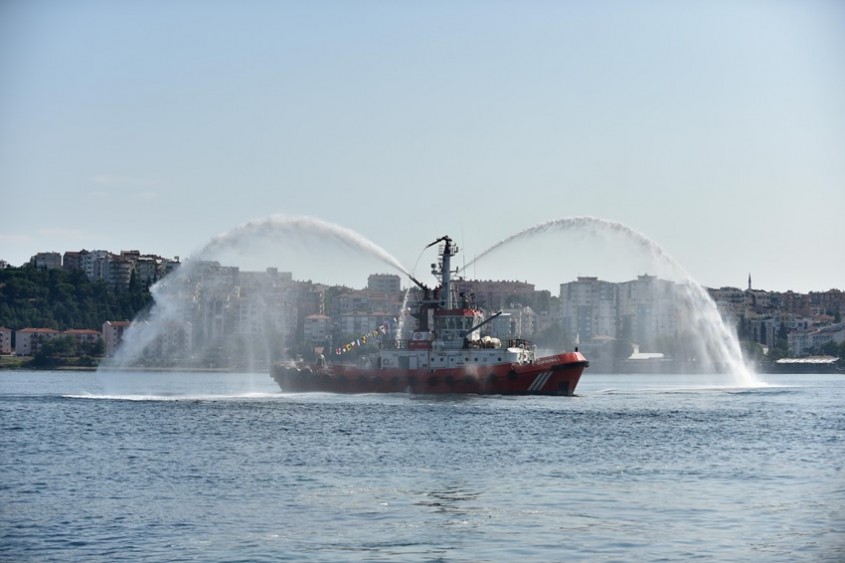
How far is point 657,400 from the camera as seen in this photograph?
301 feet

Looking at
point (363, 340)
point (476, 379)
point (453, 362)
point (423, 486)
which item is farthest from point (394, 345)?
point (423, 486)

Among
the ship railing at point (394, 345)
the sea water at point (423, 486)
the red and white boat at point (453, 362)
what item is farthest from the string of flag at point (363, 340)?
the sea water at point (423, 486)

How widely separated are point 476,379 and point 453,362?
2495mm

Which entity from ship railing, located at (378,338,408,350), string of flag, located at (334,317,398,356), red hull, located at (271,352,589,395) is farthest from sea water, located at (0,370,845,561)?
string of flag, located at (334,317,398,356)

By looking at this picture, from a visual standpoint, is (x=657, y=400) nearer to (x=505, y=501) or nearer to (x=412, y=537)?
(x=505, y=501)

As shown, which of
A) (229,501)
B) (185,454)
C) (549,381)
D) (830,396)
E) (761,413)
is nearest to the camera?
(229,501)

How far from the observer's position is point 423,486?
42.6 m

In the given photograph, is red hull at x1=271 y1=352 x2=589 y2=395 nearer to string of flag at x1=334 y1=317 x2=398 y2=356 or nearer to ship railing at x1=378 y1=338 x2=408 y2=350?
ship railing at x1=378 y1=338 x2=408 y2=350

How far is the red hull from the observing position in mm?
85375

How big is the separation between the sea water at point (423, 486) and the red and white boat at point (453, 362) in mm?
10881

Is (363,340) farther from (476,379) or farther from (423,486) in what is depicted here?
(423,486)

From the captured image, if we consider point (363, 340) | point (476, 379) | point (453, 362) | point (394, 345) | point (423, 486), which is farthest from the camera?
point (363, 340)

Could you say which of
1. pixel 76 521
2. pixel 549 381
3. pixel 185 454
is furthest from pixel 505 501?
pixel 549 381

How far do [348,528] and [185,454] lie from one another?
18766mm
